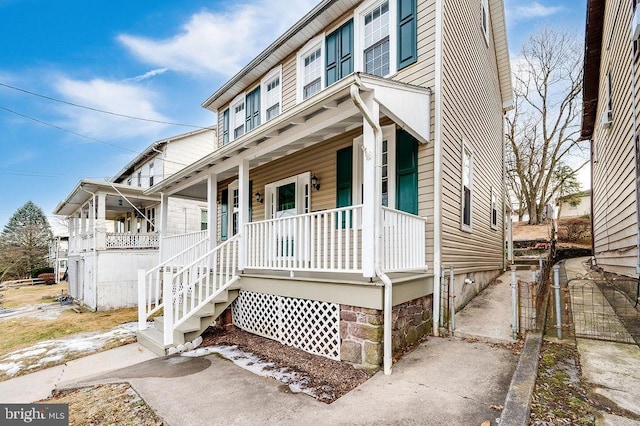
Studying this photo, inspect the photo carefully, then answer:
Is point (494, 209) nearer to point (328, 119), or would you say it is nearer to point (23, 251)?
point (328, 119)

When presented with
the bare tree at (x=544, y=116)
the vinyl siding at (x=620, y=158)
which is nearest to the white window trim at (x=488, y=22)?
the vinyl siding at (x=620, y=158)

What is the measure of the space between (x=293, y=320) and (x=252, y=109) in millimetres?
7120

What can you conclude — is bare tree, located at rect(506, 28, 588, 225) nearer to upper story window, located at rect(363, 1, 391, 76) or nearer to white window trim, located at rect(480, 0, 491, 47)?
white window trim, located at rect(480, 0, 491, 47)

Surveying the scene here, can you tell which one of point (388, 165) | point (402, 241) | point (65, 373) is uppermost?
point (388, 165)

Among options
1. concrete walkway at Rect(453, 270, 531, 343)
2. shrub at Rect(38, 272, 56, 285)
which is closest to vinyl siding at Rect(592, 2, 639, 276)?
concrete walkway at Rect(453, 270, 531, 343)

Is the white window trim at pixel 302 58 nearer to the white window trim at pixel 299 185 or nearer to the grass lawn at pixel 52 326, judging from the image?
the white window trim at pixel 299 185

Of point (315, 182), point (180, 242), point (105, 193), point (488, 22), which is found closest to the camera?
point (315, 182)

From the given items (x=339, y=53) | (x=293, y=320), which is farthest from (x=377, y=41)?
(x=293, y=320)

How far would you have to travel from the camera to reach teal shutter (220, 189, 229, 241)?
10.6 m

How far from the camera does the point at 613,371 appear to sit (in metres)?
3.68

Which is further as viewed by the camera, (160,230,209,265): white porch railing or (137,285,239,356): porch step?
(160,230,209,265): white porch railing

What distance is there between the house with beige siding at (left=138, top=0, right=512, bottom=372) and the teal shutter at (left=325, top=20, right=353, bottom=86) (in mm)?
31

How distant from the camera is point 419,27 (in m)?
6.09

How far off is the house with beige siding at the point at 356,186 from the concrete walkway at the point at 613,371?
2.04 m
